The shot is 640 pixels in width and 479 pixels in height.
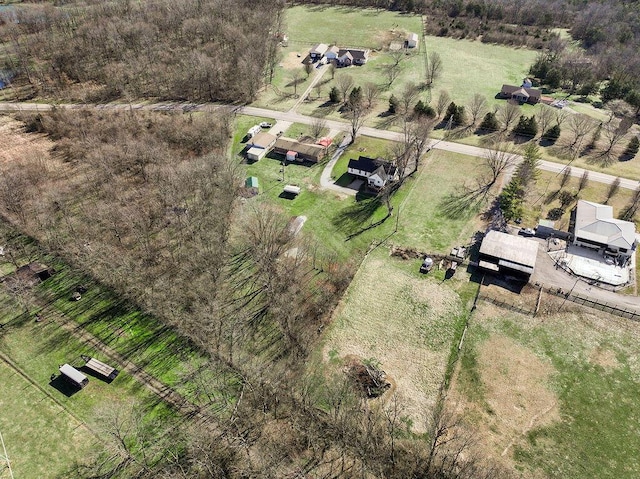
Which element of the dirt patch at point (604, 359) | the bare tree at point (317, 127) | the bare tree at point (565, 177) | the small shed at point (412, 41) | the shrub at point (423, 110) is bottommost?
the dirt patch at point (604, 359)

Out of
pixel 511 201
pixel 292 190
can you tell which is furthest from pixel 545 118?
pixel 292 190

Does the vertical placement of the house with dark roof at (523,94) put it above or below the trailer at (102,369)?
above

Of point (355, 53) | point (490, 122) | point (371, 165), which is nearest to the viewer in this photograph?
point (371, 165)

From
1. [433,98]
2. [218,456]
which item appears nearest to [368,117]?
[433,98]

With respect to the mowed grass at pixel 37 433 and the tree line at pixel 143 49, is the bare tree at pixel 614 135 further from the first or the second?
the mowed grass at pixel 37 433

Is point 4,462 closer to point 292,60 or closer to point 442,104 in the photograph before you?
point 442,104

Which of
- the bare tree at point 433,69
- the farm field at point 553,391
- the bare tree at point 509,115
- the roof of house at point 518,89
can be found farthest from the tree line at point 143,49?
the farm field at point 553,391

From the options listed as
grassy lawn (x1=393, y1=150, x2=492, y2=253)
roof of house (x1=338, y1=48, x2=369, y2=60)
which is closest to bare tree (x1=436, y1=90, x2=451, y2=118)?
grassy lawn (x1=393, y1=150, x2=492, y2=253)
